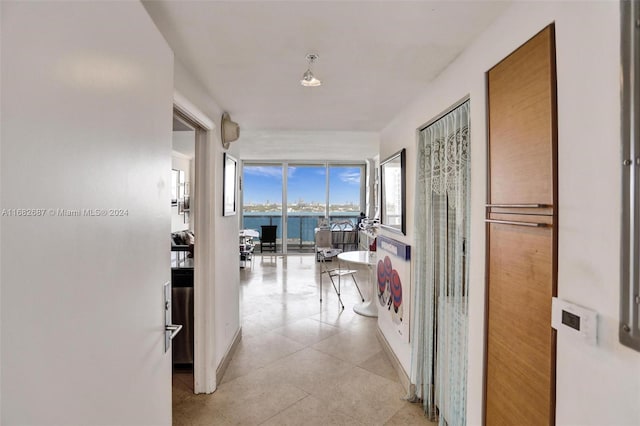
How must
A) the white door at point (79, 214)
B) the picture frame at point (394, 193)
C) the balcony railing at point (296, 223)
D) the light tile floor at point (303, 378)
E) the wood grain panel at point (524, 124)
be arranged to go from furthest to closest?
the balcony railing at point (296, 223) < the picture frame at point (394, 193) < the light tile floor at point (303, 378) < the wood grain panel at point (524, 124) < the white door at point (79, 214)

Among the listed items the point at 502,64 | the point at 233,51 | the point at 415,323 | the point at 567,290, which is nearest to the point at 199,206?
the point at 233,51

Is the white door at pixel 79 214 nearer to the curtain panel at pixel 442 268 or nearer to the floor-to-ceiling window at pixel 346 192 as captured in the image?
the curtain panel at pixel 442 268

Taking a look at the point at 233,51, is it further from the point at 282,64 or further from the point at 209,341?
the point at 209,341

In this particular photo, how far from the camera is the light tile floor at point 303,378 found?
2.23m

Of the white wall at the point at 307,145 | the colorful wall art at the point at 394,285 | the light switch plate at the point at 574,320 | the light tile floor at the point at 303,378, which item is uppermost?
the white wall at the point at 307,145

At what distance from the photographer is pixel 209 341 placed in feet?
8.18

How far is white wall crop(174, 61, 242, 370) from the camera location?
2.28 meters

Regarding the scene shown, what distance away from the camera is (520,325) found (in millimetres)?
1259

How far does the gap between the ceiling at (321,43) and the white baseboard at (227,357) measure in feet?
7.22

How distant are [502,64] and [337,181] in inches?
280

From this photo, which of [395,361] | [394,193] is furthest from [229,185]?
[395,361]

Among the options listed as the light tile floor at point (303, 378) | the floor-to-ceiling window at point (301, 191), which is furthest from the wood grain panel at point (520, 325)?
the floor-to-ceiling window at point (301, 191)

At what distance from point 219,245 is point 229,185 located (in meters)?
0.63

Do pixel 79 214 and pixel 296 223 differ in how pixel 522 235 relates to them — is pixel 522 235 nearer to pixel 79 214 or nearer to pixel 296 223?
pixel 79 214
